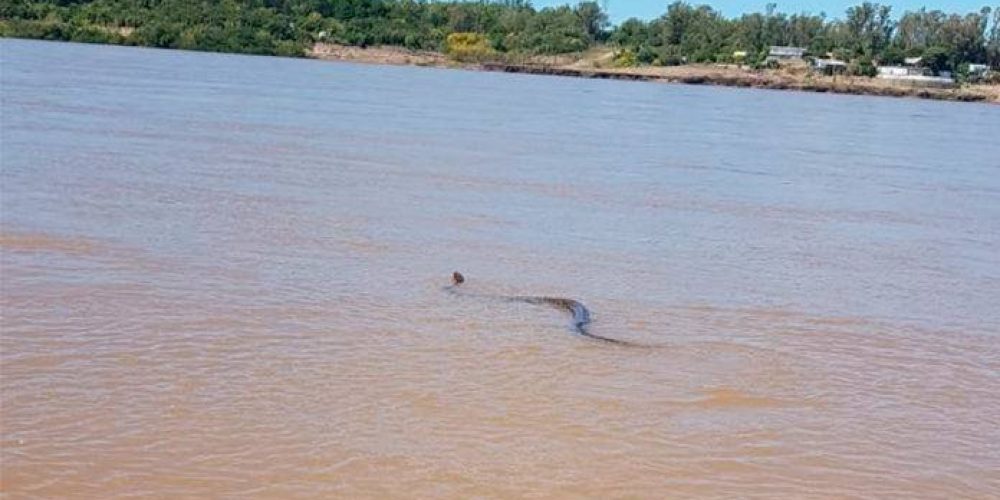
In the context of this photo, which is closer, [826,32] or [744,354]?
[744,354]

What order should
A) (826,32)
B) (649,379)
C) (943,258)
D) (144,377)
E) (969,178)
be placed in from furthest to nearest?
(826,32) < (969,178) < (943,258) < (649,379) < (144,377)

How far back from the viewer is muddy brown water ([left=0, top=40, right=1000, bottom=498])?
628 cm

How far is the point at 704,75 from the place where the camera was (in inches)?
4033

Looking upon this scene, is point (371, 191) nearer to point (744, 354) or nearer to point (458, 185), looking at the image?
point (458, 185)

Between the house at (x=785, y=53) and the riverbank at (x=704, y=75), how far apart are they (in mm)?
8881

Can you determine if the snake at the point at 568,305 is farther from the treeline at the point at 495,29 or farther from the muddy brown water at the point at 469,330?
the treeline at the point at 495,29

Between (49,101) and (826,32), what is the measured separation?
12293 cm

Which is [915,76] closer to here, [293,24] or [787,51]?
[787,51]

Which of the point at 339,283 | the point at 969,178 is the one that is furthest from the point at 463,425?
the point at 969,178

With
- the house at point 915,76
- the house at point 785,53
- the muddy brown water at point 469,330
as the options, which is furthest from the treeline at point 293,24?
the muddy brown water at point 469,330

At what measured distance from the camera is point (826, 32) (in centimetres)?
13825

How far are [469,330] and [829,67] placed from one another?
107m

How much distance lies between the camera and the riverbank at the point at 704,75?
98.2 meters

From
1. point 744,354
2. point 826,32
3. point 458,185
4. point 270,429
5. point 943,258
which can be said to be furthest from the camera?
point 826,32
